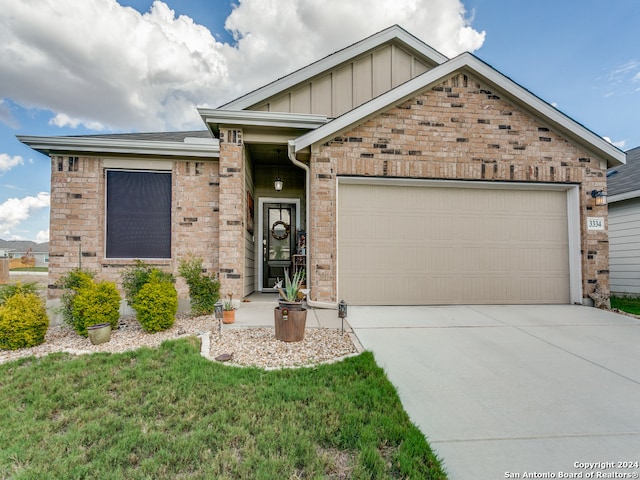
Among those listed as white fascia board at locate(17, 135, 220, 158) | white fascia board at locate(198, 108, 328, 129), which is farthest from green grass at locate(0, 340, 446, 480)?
white fascia board at locate(198, 108, 328, 129)

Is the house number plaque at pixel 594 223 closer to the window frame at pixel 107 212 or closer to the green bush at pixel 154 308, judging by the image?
the green bush at pixel 154 308

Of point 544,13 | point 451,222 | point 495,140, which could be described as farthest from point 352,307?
point 544,13

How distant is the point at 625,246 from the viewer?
26.2ft

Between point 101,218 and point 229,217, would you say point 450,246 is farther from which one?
point 101,218

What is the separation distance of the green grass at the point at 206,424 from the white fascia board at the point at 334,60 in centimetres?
547

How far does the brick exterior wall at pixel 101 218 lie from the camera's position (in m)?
5.81

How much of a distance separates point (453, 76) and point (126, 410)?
6.80 metres

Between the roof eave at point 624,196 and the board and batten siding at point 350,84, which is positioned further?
the roof eave at point 624,196

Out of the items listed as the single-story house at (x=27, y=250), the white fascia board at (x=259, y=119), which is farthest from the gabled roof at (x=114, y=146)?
the single-story house at (x=27, y=250)

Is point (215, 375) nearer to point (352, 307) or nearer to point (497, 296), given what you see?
point (352, 307)

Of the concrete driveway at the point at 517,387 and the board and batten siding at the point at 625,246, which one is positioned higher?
the board and batten siding at the point at 625,246

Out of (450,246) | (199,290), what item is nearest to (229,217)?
(199,290)

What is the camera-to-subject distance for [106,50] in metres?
8.16

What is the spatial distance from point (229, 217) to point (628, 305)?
28.6 ft
